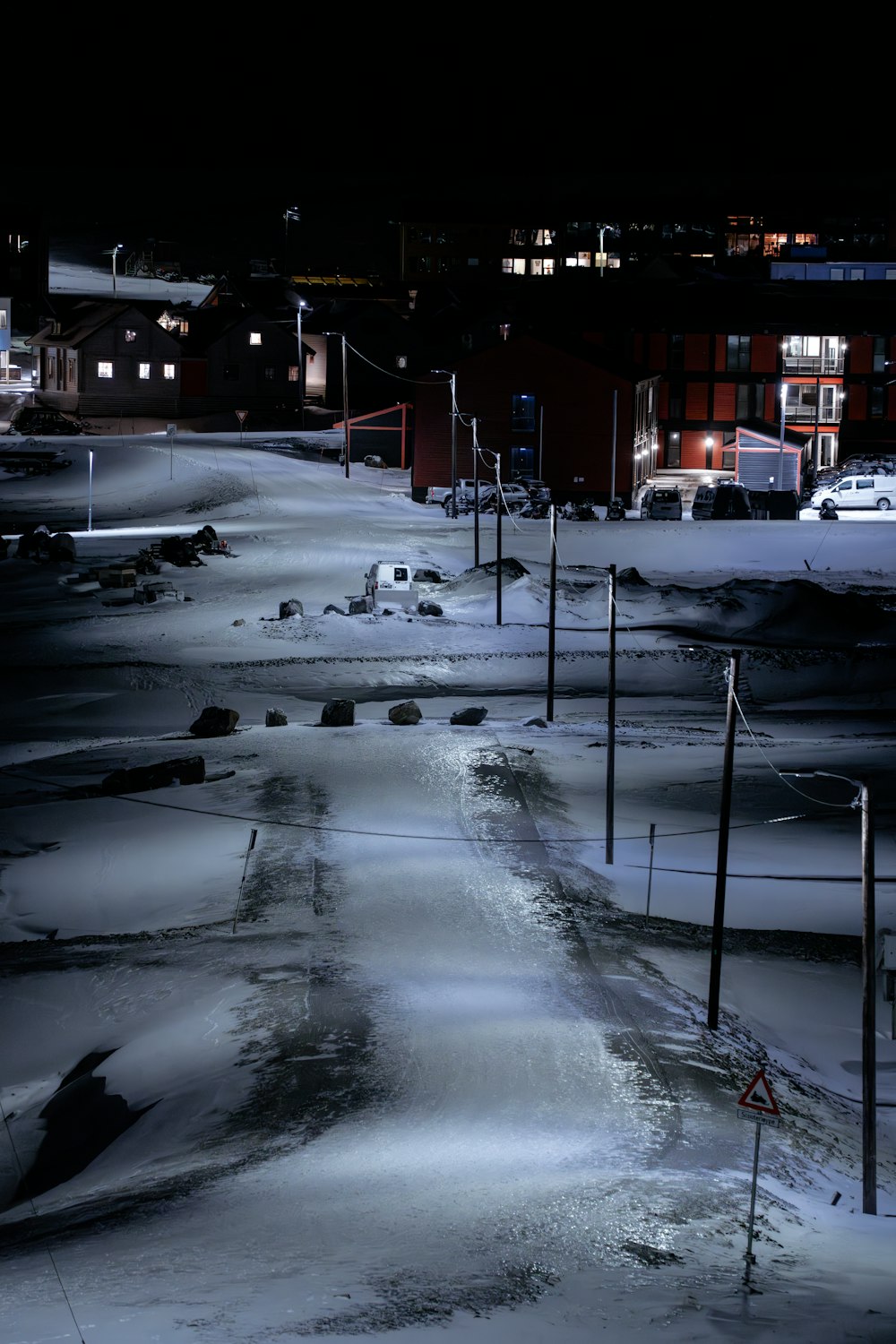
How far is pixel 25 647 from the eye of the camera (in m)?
33.2

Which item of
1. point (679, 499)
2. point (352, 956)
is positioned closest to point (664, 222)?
point (679, 499)

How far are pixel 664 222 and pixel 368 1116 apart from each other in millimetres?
118121

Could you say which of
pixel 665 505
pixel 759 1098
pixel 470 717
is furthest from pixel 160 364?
pixel 759 1098

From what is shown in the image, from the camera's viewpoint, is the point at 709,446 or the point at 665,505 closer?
the point at 665,505

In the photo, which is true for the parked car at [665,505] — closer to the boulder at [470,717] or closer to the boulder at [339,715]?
the boulder at [470,717]

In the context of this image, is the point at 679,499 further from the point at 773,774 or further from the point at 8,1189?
the point at 8,1189

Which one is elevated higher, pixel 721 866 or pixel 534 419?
pixel 534 419

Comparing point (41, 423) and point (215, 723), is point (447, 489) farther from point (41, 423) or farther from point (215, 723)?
point (215, 723)

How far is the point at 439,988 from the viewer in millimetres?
14859

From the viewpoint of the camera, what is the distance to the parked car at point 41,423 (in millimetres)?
71188

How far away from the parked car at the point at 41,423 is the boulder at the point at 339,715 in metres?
48.7

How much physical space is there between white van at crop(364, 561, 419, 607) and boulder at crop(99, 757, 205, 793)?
1444 cm

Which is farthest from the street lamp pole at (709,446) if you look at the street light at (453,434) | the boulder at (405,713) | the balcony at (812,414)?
the boulder at (405,713)

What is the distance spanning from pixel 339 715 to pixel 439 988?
39.4ft
